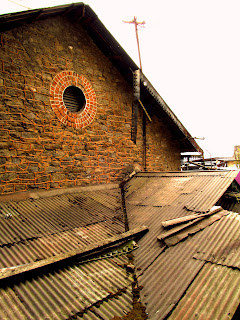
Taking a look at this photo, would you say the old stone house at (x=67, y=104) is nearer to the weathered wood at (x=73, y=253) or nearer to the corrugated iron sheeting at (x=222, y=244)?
the weathered wood at (x=73, y=253)

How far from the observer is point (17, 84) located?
5.04m

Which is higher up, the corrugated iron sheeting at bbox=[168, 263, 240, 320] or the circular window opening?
the circular window opening

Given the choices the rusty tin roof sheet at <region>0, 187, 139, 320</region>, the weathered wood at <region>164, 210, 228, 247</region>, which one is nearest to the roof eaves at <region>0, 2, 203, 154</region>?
the rusty tin roof sheet at <region>0, 187, 139, 320</region>

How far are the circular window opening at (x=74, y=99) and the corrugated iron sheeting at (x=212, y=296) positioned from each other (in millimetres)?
5317

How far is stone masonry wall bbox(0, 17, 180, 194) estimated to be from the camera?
4.91 m

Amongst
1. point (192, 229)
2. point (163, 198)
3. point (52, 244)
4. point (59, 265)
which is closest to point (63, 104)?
point (163, 198)

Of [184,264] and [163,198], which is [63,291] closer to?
[184,264]

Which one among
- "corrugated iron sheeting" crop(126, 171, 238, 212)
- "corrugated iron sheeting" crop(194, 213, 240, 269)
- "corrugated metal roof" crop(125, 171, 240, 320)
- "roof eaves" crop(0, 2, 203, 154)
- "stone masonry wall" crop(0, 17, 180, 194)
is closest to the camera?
"corrugated metal roof" crop(125, 171, 240, 320)

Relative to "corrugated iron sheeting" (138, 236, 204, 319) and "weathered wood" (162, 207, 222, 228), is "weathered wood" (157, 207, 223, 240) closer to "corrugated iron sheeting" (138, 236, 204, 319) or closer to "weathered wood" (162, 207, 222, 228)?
"weathered wood" (162, 207, 222, 228)

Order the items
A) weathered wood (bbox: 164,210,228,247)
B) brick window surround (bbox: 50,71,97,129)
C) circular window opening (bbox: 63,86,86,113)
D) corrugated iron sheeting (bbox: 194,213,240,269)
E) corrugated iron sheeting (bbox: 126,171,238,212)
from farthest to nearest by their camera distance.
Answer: circular window opening (bbox: 63,86,86,113)
brick window surround (bbox: 50,71,97,129)
corrugated iron sheeting (bbox: 126,171,238,212)
weathered wood (bbox: 164,210,228,247)
corrugated iron sheeting (bbox: 194,213,240,269)

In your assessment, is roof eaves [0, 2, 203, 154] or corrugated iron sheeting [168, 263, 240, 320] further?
roof eaves [0, 2, 203, 154]

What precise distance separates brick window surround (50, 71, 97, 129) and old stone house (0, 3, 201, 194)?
0.09ft

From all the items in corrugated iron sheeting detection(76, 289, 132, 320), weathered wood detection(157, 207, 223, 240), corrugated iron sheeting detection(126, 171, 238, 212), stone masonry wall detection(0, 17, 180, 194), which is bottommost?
corrugated iron sheeting detection(76, 289, 132, 320)

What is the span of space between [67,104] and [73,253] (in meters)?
4.39
